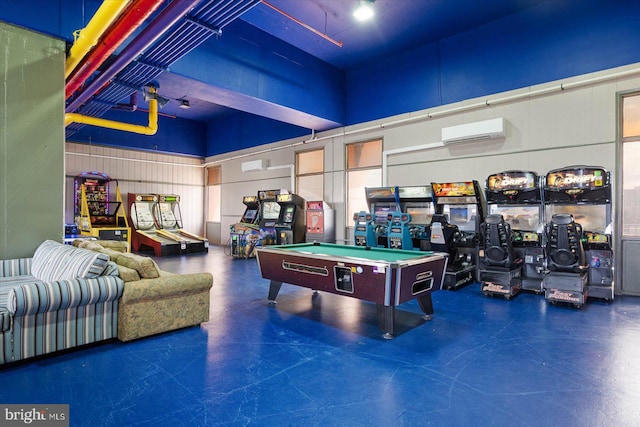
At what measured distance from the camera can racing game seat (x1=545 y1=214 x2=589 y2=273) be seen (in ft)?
15.8

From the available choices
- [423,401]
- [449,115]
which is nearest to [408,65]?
[449,115]

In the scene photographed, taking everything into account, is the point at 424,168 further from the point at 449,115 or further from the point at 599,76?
the point at 599,76

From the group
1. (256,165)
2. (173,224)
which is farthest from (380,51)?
(173,224)

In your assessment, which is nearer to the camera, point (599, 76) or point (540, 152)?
point (599, 76)

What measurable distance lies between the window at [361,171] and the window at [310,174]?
100 cm

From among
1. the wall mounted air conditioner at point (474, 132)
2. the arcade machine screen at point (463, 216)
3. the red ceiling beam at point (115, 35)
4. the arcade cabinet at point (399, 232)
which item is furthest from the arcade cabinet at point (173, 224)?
the wall mounted air conditioner at point (474, 132)

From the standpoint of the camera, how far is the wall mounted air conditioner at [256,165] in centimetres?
1066

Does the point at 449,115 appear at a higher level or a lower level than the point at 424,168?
higher

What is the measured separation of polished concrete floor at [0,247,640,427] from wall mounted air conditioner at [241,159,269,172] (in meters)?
6.91

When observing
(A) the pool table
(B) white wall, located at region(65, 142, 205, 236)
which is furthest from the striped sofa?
(B) white wall, located at region(65, 142, 205, 236)

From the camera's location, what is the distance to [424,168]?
7.41m

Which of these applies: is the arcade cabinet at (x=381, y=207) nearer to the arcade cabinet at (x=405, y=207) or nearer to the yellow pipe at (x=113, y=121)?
the arcade cabinet at (x=405, y=207)

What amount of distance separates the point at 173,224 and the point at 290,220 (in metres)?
4.95

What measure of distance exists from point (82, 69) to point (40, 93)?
Answer: 32.5 inches
